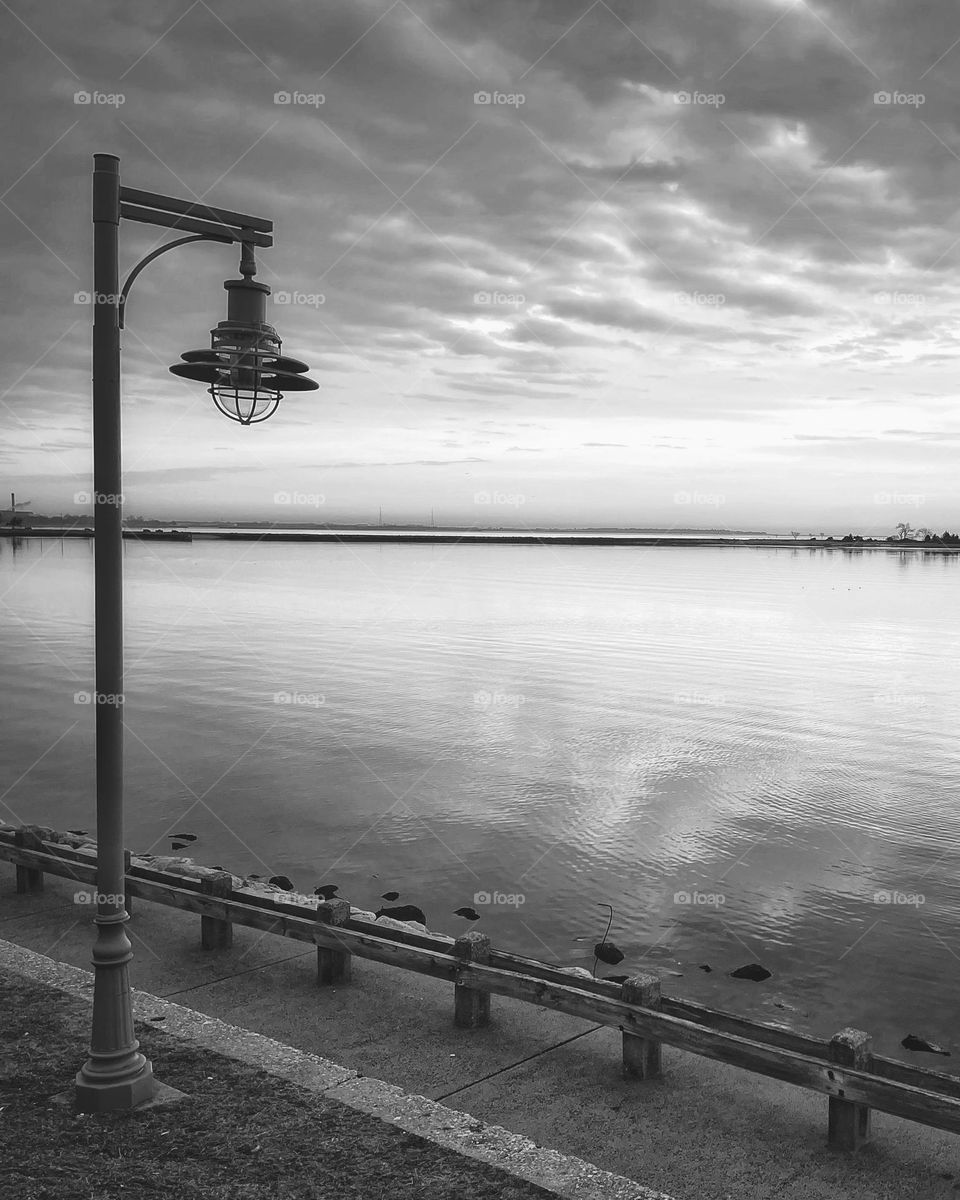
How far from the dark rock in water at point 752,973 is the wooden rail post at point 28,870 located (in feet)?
23.3

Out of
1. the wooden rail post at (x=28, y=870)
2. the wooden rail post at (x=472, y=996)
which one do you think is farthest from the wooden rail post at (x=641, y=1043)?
the wooden rail post at (x=28, y=870)

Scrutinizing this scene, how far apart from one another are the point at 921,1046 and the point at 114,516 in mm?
7870

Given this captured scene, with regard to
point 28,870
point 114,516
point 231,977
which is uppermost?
point 114,516

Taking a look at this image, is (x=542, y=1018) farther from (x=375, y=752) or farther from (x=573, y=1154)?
(x=375, y=752)

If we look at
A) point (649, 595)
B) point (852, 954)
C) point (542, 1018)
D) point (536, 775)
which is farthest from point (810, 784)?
point (649, 595)

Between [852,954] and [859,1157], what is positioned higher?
[859,1157]

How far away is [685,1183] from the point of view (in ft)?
17.5

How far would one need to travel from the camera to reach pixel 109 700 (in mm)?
5652

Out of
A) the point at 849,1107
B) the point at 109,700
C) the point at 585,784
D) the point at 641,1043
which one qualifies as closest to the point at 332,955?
the point at 641,1043

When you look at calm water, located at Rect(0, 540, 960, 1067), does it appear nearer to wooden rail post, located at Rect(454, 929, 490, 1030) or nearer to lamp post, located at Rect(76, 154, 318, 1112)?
wooden rail post, located at Rect(454, 929, 490, 1030)

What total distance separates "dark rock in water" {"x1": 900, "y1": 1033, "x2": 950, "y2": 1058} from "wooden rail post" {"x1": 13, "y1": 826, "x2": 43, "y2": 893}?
27.1ft

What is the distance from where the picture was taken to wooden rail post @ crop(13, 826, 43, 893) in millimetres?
9797

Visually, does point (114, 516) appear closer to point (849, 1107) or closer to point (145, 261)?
point (145, 261)

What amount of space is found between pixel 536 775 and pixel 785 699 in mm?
11487
